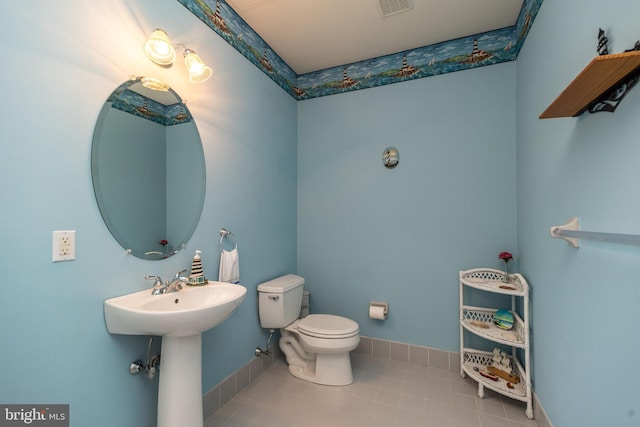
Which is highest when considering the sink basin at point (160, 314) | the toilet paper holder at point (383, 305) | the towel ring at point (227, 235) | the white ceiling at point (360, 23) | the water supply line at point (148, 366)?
the white ceiling at point (360, 23)

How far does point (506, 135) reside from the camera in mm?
2059

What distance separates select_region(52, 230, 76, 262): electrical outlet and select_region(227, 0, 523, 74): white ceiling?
1736 millimetres

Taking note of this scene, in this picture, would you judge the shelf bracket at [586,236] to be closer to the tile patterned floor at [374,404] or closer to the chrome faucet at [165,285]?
the tile patterned floor at [374,404]

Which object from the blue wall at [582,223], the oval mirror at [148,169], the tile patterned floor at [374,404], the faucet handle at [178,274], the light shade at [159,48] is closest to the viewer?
the blue wall at [582,223]

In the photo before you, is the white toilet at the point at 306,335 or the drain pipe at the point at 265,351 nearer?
the white toilet at the point at 306,335

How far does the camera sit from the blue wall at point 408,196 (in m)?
2.10

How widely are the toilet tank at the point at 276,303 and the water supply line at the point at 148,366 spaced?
84 centimetres

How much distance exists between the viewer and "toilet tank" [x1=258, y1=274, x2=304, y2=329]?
6.72 ft

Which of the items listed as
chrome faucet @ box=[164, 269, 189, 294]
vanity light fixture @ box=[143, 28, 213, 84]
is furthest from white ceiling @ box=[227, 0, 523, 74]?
chrome faucet @ box=[164, 269, 189, 294]

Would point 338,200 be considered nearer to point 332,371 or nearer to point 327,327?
point 327,327

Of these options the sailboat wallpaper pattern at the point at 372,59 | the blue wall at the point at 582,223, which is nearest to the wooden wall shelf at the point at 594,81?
the blue wall at the point at 582,223

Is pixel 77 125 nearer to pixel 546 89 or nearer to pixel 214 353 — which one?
pixel 214 353

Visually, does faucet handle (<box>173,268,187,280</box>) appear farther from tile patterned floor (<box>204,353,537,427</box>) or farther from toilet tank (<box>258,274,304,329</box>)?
tile patterned floor (<box>204,353,537,427</box>)

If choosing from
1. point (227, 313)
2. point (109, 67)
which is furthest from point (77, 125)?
point (227, 313)
